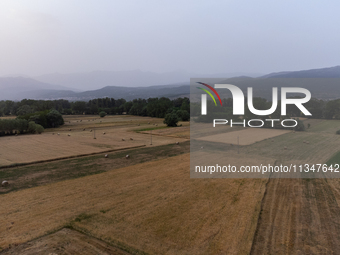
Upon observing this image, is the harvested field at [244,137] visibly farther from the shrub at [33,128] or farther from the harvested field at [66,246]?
the shrub at [33,128]

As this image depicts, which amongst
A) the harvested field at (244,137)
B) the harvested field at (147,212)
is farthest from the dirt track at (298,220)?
the harvested field at (244,137)

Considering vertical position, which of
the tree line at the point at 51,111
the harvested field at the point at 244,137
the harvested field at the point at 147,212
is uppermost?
the tree line at the point at 51,111

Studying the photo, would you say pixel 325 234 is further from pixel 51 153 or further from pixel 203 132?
pixel 203 132

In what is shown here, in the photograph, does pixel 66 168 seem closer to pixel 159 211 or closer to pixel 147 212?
pixel 147 212

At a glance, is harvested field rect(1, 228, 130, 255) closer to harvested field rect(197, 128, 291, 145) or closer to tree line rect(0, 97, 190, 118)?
harvested field rect(197, 128, 291, 145)

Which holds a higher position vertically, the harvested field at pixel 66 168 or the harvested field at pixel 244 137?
the harvested field at pixel 244 137

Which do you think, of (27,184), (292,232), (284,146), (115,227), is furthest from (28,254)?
(284,146)
